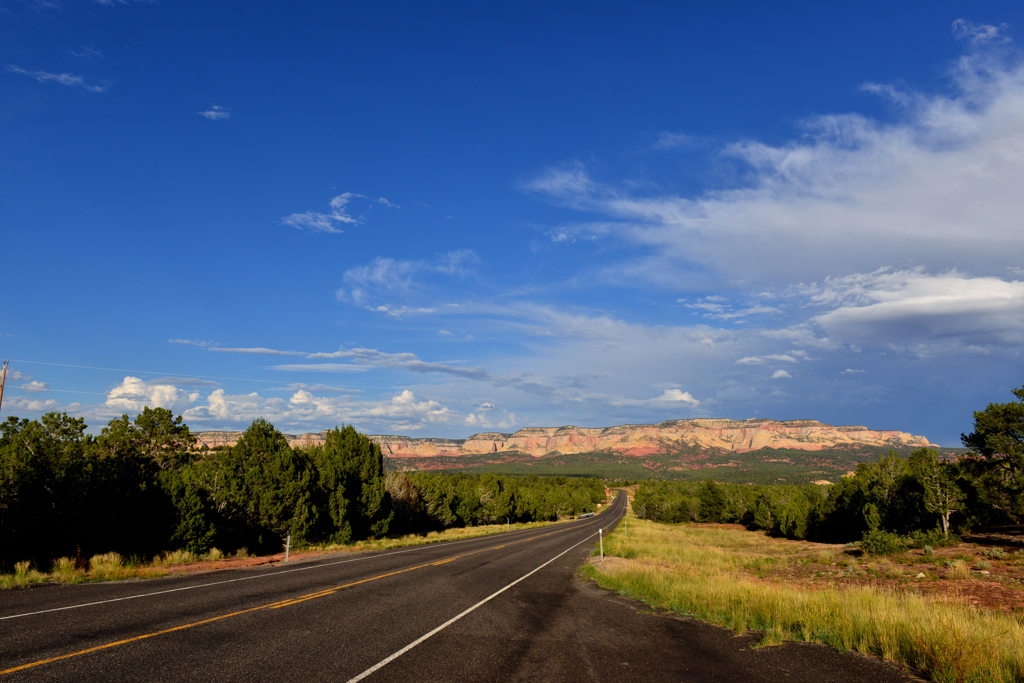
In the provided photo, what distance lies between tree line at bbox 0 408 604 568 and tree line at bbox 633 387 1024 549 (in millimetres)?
34108

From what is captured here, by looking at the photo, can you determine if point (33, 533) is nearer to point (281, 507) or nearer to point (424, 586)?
point (281, 507)

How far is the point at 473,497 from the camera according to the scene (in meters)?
60.2

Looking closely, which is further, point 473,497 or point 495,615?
point 473,497

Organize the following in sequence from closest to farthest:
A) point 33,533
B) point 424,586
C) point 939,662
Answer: point 939,662 < point 424,586 < point 33,533

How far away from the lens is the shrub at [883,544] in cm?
2978

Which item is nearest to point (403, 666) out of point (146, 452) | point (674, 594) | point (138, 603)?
point (138, 603)

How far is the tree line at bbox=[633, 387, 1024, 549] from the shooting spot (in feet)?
88.6

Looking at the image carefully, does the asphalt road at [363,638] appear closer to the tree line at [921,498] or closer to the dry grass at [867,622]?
A: the dry grass at [867,622]

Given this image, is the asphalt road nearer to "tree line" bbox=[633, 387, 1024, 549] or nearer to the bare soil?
the bare soil

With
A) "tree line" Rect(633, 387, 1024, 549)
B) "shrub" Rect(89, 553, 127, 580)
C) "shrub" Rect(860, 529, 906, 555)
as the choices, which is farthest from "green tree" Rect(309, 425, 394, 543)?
"tree line" Rect(633, 387, 1024, 549)

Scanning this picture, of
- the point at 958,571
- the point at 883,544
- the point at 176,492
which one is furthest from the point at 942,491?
the point at 176,492

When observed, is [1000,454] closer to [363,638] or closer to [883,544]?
[883,544]

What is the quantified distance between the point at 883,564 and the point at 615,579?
701 inches

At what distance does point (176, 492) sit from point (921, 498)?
155 feet
